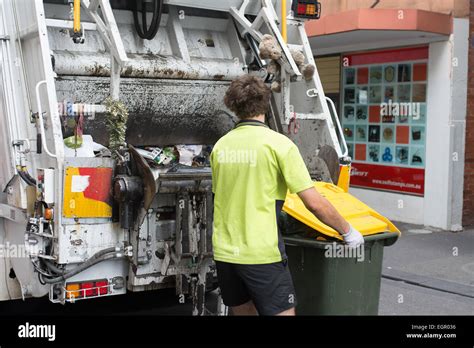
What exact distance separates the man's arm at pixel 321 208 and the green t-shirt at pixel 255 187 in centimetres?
4

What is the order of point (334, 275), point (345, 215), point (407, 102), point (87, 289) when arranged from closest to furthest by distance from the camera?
point (334, 275), point (345, 215), point (87, 289), point (407, 102)

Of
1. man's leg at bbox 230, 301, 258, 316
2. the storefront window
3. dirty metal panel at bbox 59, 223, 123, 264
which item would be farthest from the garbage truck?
the storefront window

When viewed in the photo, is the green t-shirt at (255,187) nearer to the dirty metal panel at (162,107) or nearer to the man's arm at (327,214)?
the man's arm at (327,214)

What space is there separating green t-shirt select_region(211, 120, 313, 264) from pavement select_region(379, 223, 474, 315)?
8.43 ft

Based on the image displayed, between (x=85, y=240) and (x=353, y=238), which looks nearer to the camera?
(x=353, y=238)

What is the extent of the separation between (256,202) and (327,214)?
36 cm

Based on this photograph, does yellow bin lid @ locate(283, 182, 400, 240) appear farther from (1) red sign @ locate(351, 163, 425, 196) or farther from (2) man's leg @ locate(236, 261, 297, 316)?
(1) red sign @ locate(351, 163, 425, 196)

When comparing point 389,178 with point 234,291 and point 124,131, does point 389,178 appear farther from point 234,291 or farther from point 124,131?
point 234,291

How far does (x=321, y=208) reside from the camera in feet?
11.0

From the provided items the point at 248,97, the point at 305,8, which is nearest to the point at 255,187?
the point at 248,97

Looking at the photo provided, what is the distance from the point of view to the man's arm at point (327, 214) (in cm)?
332

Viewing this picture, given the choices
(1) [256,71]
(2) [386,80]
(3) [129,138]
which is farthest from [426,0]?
(3) [129,138]

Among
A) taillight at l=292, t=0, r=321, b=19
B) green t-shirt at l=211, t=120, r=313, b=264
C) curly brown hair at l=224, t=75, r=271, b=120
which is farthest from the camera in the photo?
taillight at l=292, t=0, r=321, b=19

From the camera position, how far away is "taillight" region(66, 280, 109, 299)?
4.14 metres
